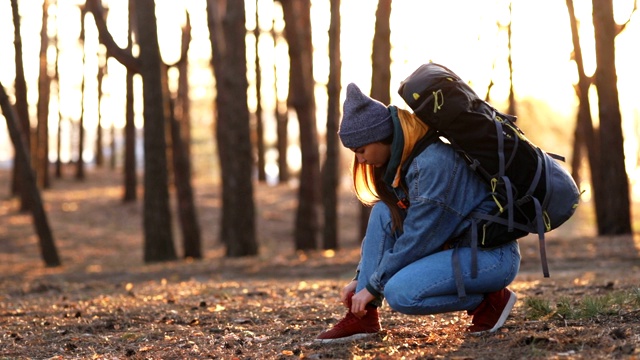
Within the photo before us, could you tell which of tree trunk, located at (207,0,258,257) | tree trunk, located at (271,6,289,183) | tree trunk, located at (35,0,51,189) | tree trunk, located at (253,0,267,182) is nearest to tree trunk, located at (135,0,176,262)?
tree trunk, located at (207,0,258,257)

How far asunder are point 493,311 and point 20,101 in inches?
806

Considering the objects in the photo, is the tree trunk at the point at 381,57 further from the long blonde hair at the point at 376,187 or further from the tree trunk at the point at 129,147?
the long blonde hair at the point at 376,187

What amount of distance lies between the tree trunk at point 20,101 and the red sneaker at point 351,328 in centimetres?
1284

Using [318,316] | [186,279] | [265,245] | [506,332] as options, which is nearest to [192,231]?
[265,245]

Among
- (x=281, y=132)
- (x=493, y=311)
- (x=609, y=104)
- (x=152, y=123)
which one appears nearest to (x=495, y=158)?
(x=493, y=311)

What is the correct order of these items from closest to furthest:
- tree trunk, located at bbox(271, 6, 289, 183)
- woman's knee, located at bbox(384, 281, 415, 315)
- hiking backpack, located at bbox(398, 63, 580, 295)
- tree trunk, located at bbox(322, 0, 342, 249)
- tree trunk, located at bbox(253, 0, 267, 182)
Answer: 1. hiking backpack, located at bbox(398, 63, 580, 295)
2. woman's knee, located at bbox(384, 281, 415, 315)
3. tree trunk, located at bbox(322, 0, 342, 249)
4. tree trunk, located at bbox(253, 0, 267, 182)
5. tree trunk, located at bbox(271, 6, 289, 183)

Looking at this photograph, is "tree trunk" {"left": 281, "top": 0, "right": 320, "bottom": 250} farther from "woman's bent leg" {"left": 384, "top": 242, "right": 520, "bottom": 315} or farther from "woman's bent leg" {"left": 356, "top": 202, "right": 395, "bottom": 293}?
"woman's bent leg" {"left": 384, "top": 242, "right": 520, "bottom": 315}

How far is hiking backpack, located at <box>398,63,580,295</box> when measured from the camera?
488 cm

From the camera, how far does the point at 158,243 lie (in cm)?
1706

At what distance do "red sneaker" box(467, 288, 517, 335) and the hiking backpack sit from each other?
39 centimetres

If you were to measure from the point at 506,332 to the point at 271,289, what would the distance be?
451cm

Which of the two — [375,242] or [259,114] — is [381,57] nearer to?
[375,242]

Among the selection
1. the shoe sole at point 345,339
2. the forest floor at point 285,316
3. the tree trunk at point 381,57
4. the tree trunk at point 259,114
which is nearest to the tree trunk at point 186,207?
the forest floor at point 285,316

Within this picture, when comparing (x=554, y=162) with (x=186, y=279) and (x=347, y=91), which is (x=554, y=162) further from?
(x=186, y=279)
